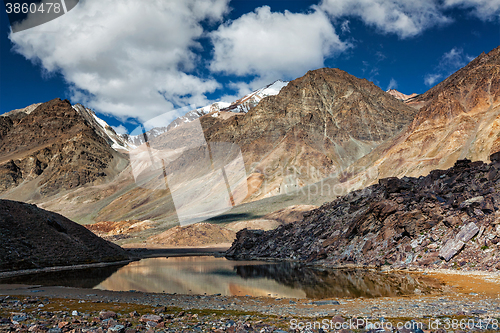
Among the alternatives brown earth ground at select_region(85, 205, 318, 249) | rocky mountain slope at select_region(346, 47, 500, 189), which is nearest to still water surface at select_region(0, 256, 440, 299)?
brown earth ground at select_region(85, 205, 318, 249)

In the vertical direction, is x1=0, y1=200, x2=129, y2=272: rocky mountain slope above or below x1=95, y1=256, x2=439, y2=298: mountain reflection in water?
above

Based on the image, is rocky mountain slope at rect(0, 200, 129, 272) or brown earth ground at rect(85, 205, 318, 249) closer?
rocky mountain slope at rect(0, 200, 129, 272)

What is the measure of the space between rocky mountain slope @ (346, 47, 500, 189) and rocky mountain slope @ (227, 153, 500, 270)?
2388 inches

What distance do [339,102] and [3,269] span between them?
193184 millimetres

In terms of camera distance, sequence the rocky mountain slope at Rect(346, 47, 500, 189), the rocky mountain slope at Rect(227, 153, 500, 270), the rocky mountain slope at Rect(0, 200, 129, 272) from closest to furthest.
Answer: the rocky mountain slope at Rect(227, 153, 500, 270) < the rocky mountain slope at Rect(0, 200, 129, 272) < the rocky mountain slope at Rect(346, 47, 500, 189)

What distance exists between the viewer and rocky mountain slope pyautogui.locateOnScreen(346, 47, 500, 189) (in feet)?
293

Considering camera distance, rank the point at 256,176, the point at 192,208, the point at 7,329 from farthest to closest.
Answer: the point at 256,176 < the point at 192,208 < the point at 7,329

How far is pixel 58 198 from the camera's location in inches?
7032

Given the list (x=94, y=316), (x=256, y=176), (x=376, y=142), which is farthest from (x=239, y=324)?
(x=376, y=142)

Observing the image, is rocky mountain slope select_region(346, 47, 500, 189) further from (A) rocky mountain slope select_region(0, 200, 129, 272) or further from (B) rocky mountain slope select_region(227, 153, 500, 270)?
(A) rocky mountain slope select_region(0, 200, 129, 272)

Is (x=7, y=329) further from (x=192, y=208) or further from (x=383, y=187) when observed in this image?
(x=192, y=208)

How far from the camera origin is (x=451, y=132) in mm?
100812

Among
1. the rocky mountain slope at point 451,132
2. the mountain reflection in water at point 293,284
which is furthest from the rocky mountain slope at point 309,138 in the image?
the mountain reflection in water at point 293,284

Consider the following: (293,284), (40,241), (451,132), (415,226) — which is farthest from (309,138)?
(293,284)
